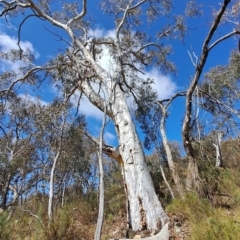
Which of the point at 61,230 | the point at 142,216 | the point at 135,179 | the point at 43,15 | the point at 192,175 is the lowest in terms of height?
the point at 61,230

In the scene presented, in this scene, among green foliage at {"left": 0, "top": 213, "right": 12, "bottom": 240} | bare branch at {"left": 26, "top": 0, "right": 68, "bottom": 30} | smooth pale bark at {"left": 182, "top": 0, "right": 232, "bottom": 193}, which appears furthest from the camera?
bare branch at {"left": 26, "top": 0, "right": 68, "bottom": 30}

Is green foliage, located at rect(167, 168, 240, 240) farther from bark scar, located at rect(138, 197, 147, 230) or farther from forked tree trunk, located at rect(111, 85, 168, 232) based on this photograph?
bark scar, located at rect(138, 197, 147, 230)

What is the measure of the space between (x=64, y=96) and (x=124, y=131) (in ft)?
16.3

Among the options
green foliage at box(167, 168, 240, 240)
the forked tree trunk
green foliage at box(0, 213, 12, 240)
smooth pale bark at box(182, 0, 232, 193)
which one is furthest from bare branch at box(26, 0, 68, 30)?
green foliage at box(0, 213, 12, 240)

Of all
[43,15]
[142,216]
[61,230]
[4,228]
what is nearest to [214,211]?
[142,216]

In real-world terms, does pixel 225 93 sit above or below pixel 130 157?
above

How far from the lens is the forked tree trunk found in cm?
406

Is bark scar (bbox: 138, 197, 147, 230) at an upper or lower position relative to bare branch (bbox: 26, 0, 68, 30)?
lower

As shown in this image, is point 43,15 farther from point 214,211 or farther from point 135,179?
point 214,211

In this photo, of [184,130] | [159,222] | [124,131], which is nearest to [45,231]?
[159,222]

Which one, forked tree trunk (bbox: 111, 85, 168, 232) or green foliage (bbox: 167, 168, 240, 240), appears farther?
forked tree trunk (bbox: 111, 85, 168, 232)

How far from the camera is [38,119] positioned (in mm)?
9531

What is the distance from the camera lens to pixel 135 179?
4.53 meters

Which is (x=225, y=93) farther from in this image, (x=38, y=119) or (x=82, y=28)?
(x=38, y=119)
